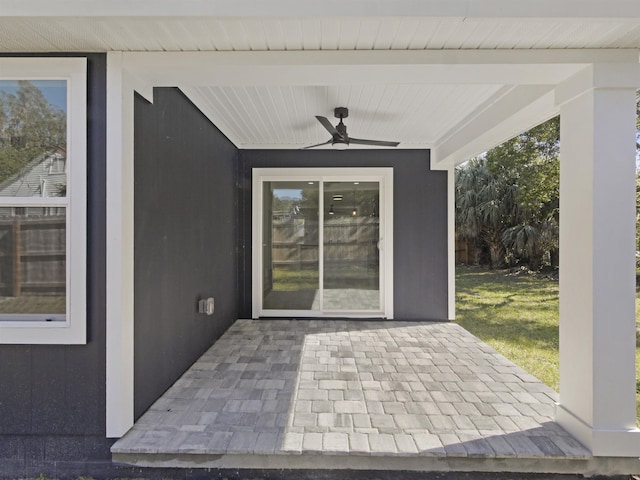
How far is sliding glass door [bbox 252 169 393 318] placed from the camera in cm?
489

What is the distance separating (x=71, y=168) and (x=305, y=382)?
223cm

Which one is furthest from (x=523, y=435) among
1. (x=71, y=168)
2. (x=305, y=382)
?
(x=71, y=168)

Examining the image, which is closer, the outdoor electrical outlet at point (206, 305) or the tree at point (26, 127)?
the tree at point (26, 127)

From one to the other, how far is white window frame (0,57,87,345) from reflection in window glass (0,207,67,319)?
68mm

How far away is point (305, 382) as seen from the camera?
285 centimetres

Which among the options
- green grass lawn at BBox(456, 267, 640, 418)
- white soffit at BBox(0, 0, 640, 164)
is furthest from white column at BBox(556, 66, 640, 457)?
green grass lawn at BBox(456, 267, 640, 418)

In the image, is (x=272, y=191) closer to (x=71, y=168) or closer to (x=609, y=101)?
(x=71, y=168)

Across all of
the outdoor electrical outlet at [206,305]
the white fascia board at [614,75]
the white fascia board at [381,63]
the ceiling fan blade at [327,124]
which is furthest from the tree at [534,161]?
the outdoor electrical outlet at [206,305]

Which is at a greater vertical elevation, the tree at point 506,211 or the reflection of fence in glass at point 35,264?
the tree at point 506,211

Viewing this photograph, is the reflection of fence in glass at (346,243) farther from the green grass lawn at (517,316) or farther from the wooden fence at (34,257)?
the wooden fence at (34,257)

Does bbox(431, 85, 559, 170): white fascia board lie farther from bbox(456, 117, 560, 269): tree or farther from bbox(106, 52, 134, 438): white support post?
bbox(456, 117, 560, 269): tree

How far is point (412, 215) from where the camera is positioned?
4.89 meters

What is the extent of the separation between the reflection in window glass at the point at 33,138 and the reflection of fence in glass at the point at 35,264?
0.15 m

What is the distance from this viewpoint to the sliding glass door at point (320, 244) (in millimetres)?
4891
